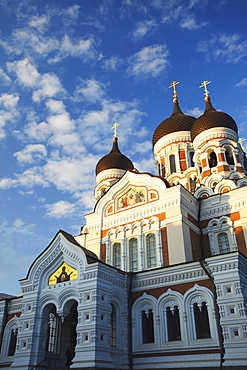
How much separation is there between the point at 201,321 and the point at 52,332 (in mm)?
5778

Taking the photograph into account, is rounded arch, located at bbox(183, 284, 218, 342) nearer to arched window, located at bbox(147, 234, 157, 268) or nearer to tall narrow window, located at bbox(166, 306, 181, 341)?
tall narrow window, located at bbox(166, 306, 181, 341)

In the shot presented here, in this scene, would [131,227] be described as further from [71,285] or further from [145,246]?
[71,285]

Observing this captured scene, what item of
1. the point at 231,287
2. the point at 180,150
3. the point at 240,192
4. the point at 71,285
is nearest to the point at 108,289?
the point at 71,285

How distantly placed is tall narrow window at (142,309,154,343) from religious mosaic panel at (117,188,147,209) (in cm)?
550

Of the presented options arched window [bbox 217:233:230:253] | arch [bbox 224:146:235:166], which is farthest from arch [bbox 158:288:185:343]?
arch [bbox 224:146:235:166]

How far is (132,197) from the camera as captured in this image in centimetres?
1717

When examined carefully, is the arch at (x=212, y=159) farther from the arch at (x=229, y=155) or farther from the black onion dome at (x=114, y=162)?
the black onion dome at (x=114, y=162)

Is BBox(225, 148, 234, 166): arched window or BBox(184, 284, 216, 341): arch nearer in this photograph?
BBox(184, 284, 216, 341): arch

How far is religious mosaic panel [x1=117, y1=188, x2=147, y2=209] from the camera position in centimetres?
1680

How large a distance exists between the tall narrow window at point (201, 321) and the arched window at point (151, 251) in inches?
147

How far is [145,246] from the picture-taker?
15.7m

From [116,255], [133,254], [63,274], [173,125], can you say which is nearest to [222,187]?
[133,254]

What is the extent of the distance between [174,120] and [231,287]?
16.1m

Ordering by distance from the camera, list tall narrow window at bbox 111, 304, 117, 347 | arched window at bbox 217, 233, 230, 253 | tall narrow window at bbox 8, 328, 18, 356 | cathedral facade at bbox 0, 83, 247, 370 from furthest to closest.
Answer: arched window at bbox 217, 233, 230, 253 → tall narrow window at bbox 8, 328, 18, 356 → tall narrow window at bbox 111, 304, 117, 347 → cathedral facade at bbox 0, 83, 247, 370
